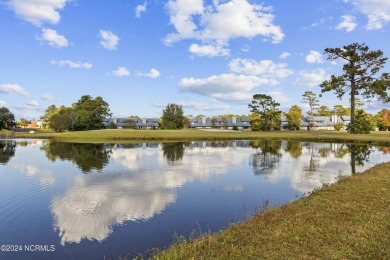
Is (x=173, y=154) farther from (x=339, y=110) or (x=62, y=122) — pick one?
(x=339, y=110)

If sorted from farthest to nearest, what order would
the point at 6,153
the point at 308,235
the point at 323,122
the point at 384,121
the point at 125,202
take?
the point at 323,122
the point at 384,121
the point at 6,153
the point at 125,202
the point at 308,235

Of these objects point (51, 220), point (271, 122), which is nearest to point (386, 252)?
point (51, 220)

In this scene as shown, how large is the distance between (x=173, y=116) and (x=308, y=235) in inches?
4542

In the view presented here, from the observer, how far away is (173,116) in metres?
123

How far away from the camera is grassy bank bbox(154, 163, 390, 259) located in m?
7.47

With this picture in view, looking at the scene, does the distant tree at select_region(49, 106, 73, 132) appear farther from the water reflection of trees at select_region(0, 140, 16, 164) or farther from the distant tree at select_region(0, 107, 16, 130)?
the water reflection of trees at select_region(0, 140, 16, 164)

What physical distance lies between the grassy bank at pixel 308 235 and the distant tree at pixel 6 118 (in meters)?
152

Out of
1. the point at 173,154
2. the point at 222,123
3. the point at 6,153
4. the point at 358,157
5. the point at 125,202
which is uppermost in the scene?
the point at 222,123

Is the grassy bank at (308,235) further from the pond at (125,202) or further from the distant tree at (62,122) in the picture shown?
the distant tree at (62,122)

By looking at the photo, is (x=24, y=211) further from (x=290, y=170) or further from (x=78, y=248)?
(x=290, y=170)

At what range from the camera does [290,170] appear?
24.3m

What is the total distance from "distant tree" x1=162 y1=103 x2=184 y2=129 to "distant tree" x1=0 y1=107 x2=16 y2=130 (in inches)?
2907

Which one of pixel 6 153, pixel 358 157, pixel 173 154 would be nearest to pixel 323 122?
pixel 358 157

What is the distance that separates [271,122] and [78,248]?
11857cm
